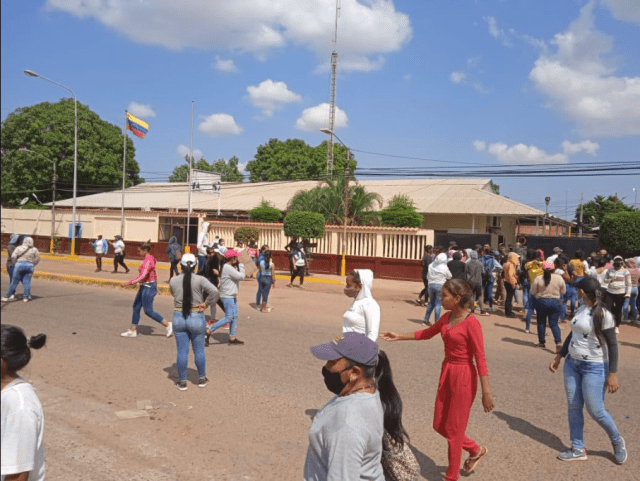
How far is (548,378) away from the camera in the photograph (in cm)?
744

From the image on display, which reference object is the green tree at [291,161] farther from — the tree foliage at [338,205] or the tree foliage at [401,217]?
the tree foliage at [401,217]

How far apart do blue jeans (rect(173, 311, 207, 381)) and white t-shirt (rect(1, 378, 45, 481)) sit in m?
4.12

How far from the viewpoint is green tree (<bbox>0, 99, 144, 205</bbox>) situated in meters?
40.0

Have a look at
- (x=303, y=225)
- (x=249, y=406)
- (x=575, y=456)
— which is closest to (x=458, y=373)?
(x=575, y=456)

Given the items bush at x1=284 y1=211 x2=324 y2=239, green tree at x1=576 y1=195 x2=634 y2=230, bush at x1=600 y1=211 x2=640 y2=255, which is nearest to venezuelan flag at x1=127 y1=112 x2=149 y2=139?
bush at x1=284 y1=211 x2=324 y2=239

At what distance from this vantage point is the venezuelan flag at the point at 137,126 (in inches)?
1136

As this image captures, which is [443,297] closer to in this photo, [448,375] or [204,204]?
[448,375]

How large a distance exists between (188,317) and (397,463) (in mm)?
4326

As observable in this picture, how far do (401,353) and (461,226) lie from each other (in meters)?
20.3

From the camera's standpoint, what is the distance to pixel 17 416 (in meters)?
2.14

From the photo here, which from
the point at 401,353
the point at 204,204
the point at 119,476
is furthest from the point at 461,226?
the point at 119,476

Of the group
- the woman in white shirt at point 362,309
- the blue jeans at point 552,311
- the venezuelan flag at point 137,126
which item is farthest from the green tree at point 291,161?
the woman in white shirt at point 362,309

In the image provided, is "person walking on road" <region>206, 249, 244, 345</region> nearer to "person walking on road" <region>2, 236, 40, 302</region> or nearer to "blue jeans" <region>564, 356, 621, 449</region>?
"blue jeans" <region>564, 356, 621, 449</region>

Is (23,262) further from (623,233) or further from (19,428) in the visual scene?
(623,233)
